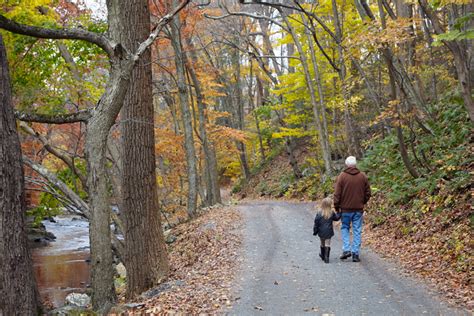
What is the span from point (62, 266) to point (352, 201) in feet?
49.6

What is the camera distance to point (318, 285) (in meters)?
7.91

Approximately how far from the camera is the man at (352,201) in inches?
375

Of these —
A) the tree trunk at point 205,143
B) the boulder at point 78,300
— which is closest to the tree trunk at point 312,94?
the tree trunk at point 205,143

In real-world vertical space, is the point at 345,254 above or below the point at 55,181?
below

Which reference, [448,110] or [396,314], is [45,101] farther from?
[448,110]

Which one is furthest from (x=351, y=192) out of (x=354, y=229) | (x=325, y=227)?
(x=325, y=227)

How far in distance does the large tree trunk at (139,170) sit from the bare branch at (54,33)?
177 centimetres

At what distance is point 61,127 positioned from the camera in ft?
59.3

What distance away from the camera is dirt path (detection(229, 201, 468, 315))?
662 cm

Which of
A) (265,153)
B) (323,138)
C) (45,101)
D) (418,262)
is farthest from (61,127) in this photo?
(265,153)

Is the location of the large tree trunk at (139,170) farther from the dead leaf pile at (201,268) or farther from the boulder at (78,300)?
the boulder at (78,300)

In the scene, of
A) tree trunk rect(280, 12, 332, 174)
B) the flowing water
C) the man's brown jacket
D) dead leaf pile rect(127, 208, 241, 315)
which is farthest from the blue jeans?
tree trunk rect(280, 12, 332, 174)

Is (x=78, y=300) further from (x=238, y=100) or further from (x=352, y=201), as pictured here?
(x=238, y=100)

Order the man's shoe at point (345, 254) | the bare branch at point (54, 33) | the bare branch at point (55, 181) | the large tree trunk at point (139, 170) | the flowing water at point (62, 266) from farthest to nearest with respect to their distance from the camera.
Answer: the flowing water at point (62, 266), the bare branch at point (55, 181), the man's shoe at point (345, 254), the large tree trunk at point (139, 170), the bare branch at point (54, 33)
